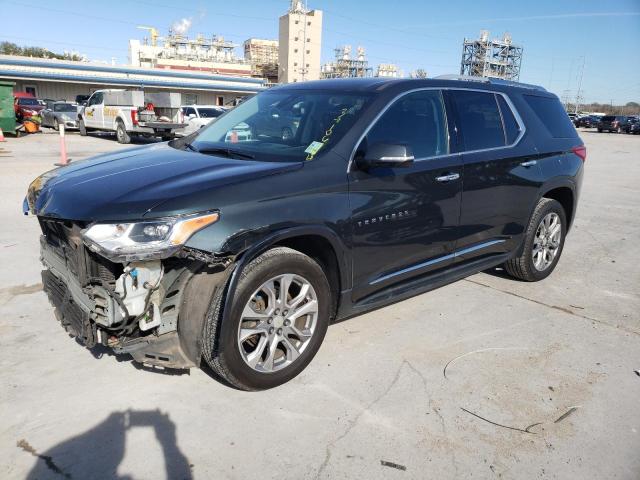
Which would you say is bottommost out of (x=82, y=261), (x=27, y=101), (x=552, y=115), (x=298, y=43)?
(x=82, y=261)

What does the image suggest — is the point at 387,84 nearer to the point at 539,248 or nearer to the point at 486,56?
the point at 539,248

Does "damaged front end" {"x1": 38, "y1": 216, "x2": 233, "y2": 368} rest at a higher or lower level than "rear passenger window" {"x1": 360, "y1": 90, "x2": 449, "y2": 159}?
lower

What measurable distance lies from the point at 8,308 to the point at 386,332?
305 centimetres

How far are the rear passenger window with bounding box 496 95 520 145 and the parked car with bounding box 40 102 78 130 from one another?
958 inches

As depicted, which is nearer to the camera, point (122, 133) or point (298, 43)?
point (122, 133)

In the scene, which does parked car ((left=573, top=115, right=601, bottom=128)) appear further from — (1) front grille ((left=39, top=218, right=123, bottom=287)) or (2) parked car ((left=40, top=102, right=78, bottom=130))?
(1) front grille ((left=39, top=218, right=123, bottom=287))

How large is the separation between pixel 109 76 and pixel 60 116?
24.1 m

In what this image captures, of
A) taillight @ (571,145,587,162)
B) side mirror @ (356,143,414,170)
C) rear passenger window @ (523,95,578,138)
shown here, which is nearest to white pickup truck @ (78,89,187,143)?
rear passenger window @ (523,95,578,138)

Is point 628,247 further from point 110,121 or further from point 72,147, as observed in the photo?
point 110,121

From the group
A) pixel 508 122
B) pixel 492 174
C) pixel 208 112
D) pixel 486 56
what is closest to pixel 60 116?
pixel 208 112

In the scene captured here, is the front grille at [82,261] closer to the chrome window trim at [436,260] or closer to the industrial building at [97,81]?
the chrome window trim at [436,260]

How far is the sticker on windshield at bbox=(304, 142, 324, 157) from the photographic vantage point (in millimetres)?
3283

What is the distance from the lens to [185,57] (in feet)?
389

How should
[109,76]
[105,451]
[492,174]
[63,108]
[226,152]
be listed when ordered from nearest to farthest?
[105,451] < [226,152] < [492,174] < [63,108] < [109,76]
